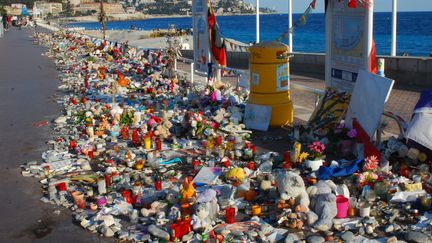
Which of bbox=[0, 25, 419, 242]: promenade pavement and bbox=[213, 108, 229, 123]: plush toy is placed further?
bbox=[213, 108, 229, 123]: plush toy

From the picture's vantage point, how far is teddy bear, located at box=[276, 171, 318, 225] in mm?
5189

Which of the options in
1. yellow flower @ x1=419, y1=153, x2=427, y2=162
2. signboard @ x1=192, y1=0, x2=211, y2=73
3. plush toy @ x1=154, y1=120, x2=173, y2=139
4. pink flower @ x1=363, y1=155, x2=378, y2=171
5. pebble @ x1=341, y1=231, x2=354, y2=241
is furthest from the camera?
signboard @ x1=192, y1=0, x2=211, y2=73

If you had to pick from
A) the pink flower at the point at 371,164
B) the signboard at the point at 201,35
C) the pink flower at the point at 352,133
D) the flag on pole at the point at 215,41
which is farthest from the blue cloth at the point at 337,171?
the signboard at the point at 201,35

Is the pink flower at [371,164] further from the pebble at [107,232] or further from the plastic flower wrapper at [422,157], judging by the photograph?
the pebble at [107,232]

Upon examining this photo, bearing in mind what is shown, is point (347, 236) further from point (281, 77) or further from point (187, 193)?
point (281, 77)

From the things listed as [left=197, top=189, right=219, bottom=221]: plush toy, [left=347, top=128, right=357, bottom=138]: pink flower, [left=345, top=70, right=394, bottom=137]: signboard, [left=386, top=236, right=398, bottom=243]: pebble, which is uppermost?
[left=345, top=70, right=394, bottom=137]: signboard

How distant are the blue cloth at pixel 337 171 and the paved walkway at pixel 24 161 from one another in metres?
2.64

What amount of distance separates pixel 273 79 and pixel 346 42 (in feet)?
4.73

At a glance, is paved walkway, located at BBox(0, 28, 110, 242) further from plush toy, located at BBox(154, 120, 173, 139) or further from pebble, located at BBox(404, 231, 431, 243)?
pebble, located at BBox(404, 231, 431, 243)

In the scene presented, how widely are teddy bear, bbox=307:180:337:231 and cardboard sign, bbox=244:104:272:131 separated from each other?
11.7 ft

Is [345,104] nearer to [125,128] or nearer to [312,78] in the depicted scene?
[125,128]

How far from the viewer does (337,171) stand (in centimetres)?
612

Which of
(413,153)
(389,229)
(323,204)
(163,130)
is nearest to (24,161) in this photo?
(163,130)

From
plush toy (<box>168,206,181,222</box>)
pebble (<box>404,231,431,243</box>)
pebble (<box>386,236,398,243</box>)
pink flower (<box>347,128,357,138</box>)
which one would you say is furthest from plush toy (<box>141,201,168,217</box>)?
pink flower (<box>347,128,357,138</box>)
